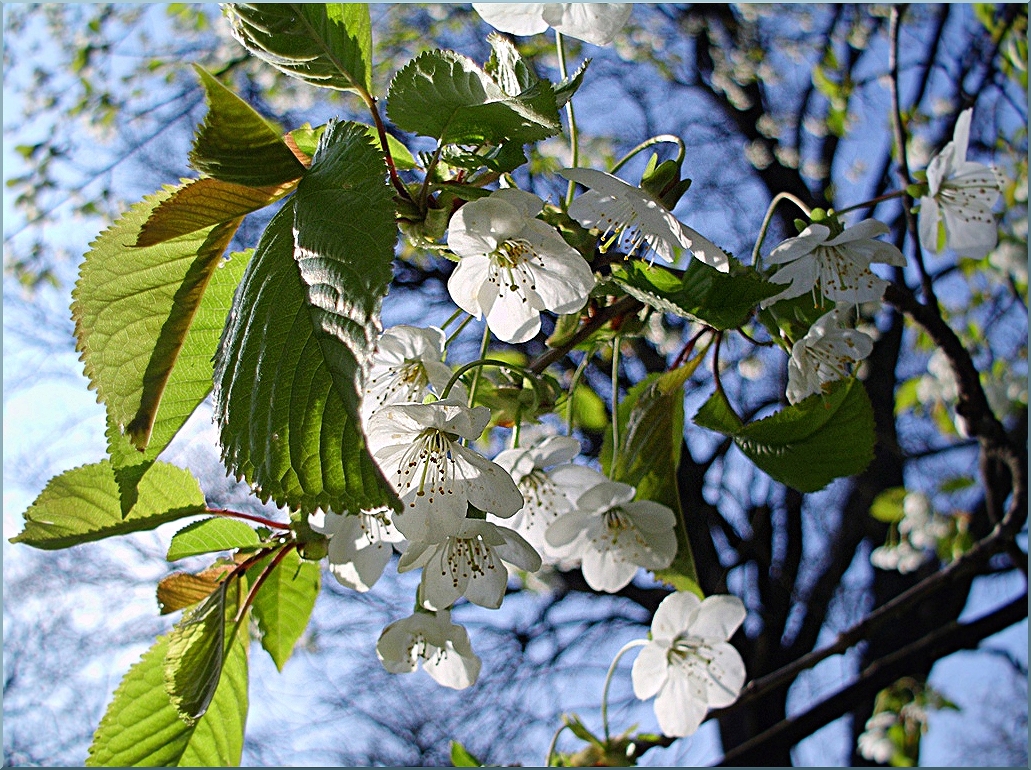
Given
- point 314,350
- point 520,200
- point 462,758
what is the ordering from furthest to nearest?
point 462,758, point 520,200, point 314,350

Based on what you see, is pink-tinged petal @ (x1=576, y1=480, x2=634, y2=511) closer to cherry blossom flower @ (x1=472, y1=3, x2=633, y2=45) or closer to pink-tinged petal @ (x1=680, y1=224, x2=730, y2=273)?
pink-tinged petal @ (x1=680, y1=224, x2=730, y2=273)

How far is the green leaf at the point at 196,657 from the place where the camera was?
16.6 inches

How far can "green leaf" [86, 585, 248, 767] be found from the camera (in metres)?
0.52

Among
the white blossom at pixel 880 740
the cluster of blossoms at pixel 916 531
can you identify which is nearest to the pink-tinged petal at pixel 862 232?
the cluster of blossoms at pixel 916 531

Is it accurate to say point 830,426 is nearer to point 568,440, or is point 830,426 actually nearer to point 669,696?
point 568,440

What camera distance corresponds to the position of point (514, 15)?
0.42m

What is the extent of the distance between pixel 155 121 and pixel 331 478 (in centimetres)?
299

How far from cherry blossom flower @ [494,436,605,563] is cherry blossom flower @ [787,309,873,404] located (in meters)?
0.16

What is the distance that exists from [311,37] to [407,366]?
0.68 feet

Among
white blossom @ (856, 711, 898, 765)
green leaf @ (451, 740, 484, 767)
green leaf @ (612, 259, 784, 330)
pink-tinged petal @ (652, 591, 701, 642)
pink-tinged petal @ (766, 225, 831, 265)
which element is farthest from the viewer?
white blossom @ (856, 711, 898, 765)

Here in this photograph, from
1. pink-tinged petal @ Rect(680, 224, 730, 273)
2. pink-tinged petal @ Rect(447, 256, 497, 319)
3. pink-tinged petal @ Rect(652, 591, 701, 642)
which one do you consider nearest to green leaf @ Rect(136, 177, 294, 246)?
pink-tinged petal @ Rect(447, 256, 497, 319)

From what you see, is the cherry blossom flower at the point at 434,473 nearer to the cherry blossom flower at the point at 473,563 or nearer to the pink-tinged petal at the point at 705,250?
the cherry blossom flower at the point at 473,563

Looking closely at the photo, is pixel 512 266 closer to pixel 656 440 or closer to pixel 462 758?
pixel 656 440

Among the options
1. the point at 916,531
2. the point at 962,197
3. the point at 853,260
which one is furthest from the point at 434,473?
the point at 916,531
